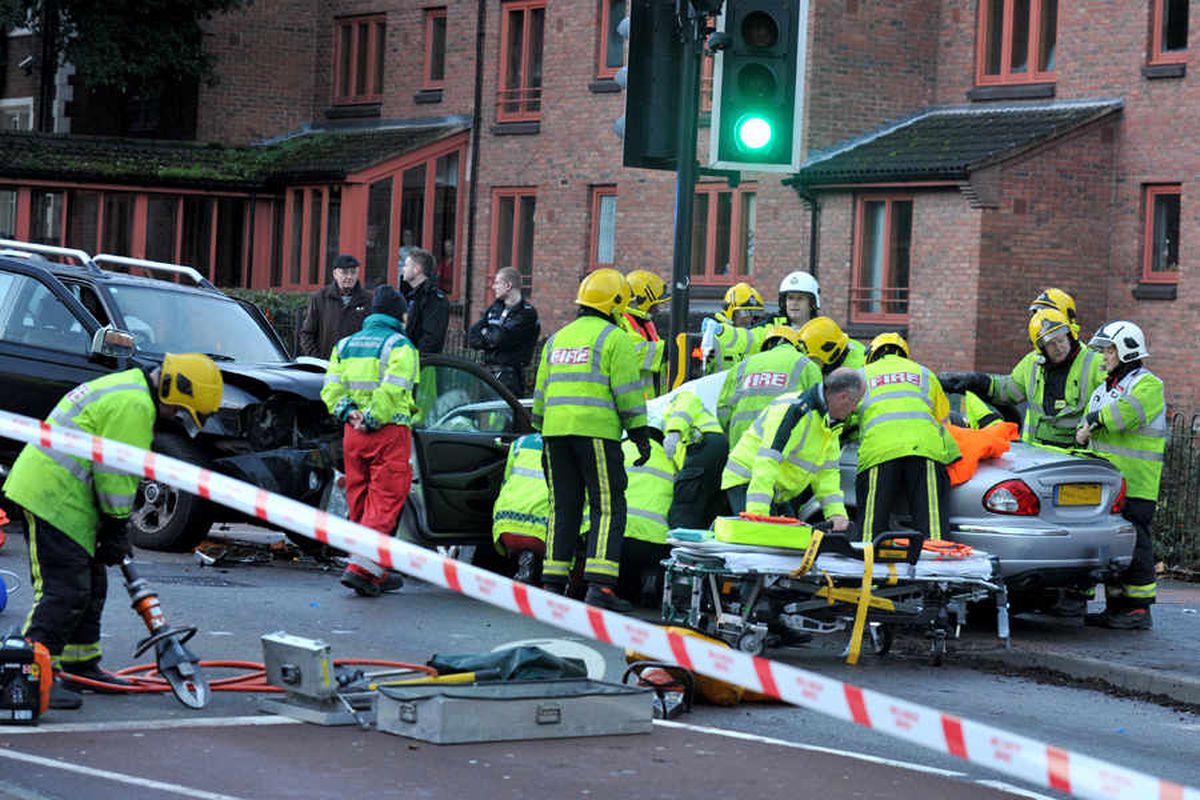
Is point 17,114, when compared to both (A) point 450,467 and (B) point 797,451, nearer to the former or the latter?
(A) point 450,467

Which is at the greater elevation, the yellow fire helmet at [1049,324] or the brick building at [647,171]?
the brick building at [647,171]

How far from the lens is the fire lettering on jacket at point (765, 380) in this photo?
11.9 m

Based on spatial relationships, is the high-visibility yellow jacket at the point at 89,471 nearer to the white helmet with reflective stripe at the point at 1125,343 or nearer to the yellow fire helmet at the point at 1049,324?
the yellow fire helmet at the point at 1049,324

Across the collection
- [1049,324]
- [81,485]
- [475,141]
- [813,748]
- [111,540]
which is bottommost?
[813,748]

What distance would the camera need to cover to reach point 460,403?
13398mm

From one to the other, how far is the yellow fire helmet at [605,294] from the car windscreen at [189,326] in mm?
4146

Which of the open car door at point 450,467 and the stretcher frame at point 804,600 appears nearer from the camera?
the stretcher frame at point 804,600

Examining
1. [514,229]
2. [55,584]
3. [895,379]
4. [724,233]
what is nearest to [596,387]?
[895,379]

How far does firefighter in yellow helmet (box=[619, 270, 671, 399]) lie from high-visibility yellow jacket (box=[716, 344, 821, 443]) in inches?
18.5

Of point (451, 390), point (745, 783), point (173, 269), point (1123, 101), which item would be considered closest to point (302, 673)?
point (745, 783)

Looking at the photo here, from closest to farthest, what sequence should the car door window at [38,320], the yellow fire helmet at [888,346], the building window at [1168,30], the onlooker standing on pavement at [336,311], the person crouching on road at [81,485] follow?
the person crouching on road at [81,485]
the yellow fire helmet at [888,346]
the car door window at [38,320]
the onlooker standing on pavement at [336,311]
the building window at [1168,30]

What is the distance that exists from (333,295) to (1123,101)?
13.0m

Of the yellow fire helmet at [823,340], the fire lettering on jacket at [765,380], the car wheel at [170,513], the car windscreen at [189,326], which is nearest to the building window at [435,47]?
the car windscreen at [189,326]

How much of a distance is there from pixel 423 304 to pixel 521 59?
17.9 metres
